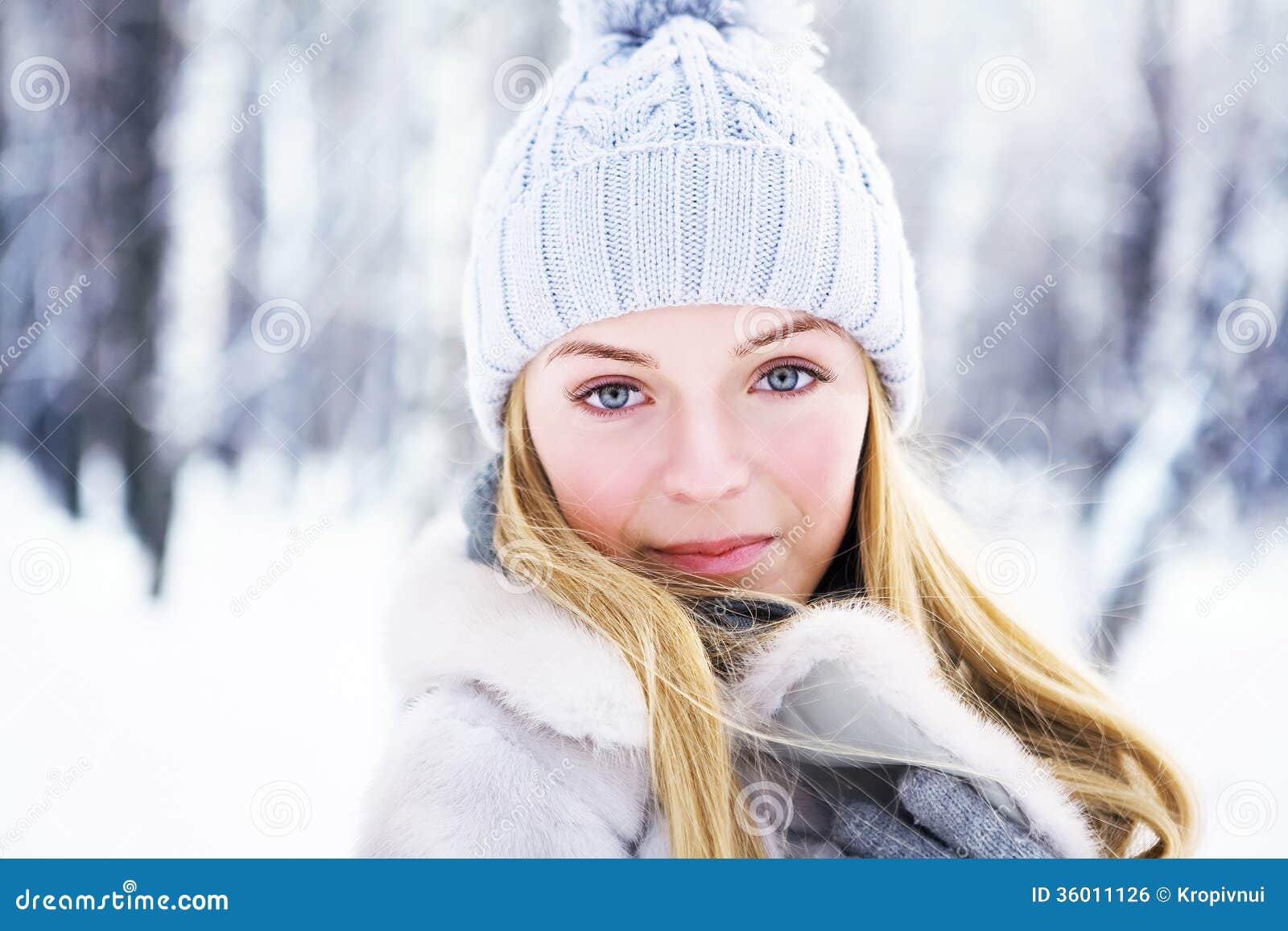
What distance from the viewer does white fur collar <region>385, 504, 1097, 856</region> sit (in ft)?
3.09

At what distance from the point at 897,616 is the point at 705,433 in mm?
359

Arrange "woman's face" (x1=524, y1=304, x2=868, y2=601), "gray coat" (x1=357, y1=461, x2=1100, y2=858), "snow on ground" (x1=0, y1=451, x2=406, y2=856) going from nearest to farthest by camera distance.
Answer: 1. "gray coat" (x1=357, y1=461, x2=1100, y2=858)
2. "woman's face" (x1=524, y1=304, x2=868, y2=601)
3. "snow on ground" (x1=0, y1=451, x2=406, y2=856)

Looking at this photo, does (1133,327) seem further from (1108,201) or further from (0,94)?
(0,94)

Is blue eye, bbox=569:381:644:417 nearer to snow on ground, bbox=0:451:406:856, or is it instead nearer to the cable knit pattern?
the cable knit pattern

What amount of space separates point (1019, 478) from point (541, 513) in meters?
1.20

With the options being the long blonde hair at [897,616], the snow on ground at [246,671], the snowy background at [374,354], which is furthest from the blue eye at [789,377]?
the snow on ground at [246,671]

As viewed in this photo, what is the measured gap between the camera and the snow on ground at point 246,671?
5.45ft

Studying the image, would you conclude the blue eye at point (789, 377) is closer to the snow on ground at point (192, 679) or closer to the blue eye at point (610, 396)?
the blue eye at point (610, 396)

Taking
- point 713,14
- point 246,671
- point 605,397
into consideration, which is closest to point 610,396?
point 605,397

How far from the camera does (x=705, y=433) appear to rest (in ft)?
3.27

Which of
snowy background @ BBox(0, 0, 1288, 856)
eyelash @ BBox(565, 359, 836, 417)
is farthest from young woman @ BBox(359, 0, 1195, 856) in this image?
snowy background @ BBox(0, 0, 1288, 856)

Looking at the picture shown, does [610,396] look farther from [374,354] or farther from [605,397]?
A: [374,354]

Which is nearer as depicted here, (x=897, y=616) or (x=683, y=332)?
(x=683, y=332)
